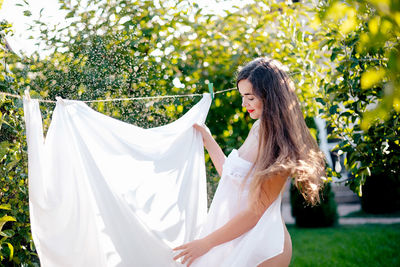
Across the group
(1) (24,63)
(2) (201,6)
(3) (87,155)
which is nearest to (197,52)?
(2) (201,6)

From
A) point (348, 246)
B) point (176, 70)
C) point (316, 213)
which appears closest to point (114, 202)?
point (176, 70)

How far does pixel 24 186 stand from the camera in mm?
2053

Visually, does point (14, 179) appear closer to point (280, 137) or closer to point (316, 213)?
point (280, 137)

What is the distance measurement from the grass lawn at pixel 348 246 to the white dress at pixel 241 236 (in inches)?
120

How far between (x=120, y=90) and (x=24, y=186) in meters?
0.87

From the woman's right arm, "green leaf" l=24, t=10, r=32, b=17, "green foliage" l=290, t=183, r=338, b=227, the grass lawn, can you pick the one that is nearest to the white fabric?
the woman's right arm

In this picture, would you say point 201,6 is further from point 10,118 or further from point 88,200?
point 88,200

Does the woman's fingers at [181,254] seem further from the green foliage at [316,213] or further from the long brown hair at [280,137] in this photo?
the green foliage at [316,213]

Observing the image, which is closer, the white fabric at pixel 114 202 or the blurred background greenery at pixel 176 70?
the white fabric at pixel 114 202

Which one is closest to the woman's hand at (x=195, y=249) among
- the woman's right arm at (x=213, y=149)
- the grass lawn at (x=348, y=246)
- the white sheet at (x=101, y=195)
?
the white sheet at (x=101, y=195)

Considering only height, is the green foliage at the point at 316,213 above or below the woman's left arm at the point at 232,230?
below

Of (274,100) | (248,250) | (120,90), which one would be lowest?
(248,250)

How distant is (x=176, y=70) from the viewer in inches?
116

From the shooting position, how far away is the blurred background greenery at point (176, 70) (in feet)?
6.84
